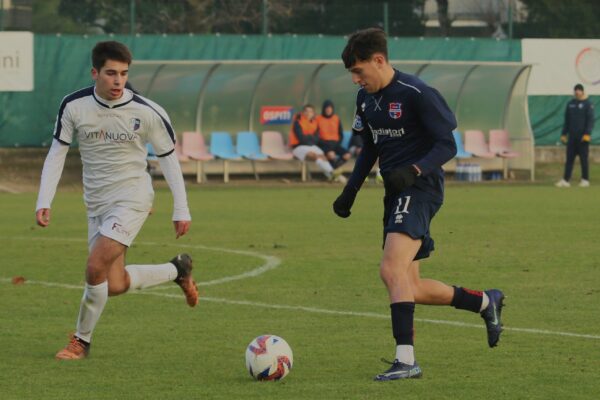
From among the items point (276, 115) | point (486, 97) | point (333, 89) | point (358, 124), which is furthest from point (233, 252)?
point (486, 97)

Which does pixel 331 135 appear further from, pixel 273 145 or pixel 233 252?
pixel 233 252

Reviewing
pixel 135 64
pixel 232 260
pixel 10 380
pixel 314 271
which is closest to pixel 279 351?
pixel 10 380

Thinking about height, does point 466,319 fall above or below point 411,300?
below

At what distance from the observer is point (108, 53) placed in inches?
330

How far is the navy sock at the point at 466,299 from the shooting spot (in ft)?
27.6

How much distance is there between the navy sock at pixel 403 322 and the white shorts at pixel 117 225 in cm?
192

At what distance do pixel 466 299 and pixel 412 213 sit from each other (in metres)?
0.82

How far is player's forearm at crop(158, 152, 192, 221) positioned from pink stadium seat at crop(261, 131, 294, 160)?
20501mm

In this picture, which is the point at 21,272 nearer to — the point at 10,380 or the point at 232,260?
the point at 232,260

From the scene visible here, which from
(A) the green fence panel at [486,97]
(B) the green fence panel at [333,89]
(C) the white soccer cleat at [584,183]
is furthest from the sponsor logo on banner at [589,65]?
(B) the green fence panel at [333,89]

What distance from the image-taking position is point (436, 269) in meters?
13.4

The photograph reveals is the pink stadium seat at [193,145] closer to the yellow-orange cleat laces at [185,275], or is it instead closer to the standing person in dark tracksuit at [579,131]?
the standing person in dark tracksuit at [579,131]

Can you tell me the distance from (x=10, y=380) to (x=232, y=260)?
6.73 m

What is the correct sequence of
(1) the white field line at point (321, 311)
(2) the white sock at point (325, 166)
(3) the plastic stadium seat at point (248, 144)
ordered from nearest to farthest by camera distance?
(1) the white field line at point (321, 311) < (2) the white sock at point (325, 166) < (3) the plastic stadium seat at point (248, 144)
